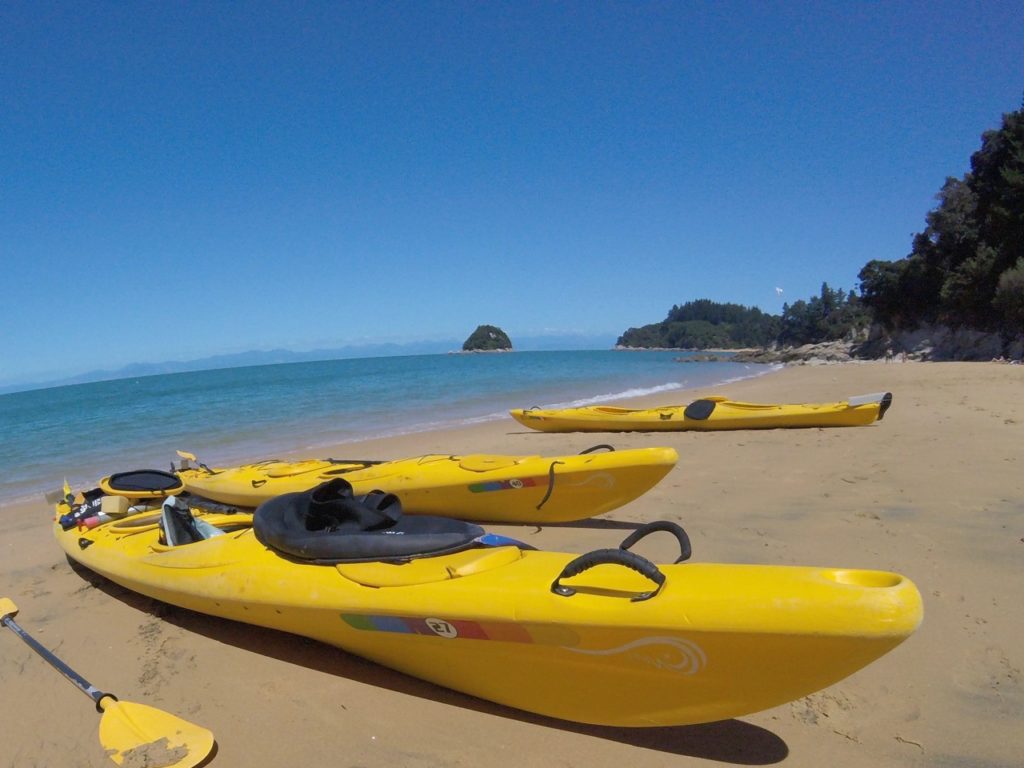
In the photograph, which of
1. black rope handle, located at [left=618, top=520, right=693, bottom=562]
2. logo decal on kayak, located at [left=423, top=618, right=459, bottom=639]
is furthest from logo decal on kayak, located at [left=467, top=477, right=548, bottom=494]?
logo decal on kayak, located at [left=423, top=618, right=459, bottom=639]

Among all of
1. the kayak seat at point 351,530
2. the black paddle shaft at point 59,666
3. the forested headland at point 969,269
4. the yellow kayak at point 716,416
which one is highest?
the forested headland at point 969,269

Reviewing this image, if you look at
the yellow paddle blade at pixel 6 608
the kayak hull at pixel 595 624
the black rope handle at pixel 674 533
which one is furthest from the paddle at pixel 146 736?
the black rope handle at pixel 674 533

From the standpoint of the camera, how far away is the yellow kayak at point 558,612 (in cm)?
194

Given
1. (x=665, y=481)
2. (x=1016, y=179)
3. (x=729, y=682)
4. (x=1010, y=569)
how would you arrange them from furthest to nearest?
(x=1016, y=179) < (x=665, y=481) < (x=1010, y=569) < (x=729, y=682)

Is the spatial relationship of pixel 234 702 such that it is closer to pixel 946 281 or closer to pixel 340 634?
pixel 340 634

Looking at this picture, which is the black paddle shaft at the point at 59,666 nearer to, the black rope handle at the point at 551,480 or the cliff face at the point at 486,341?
the black rope handle at the point at 551,480

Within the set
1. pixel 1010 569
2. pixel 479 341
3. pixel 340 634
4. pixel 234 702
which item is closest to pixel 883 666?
pixel 1010 569

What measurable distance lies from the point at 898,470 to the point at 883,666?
3966 mm

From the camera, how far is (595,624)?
216 centimetres

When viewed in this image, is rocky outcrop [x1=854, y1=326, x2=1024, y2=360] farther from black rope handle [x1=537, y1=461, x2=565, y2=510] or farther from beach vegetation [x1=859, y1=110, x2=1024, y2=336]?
black rope handle [x1=537, y1=461, x2=565, y2=510]

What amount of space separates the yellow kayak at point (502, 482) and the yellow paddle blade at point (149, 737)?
111 inches

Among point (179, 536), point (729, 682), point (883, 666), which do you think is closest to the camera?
→ point (729, 682)

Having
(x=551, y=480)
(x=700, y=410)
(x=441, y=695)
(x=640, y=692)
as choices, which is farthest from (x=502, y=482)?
(x=700, y=410)

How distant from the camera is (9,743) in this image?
107 inches
